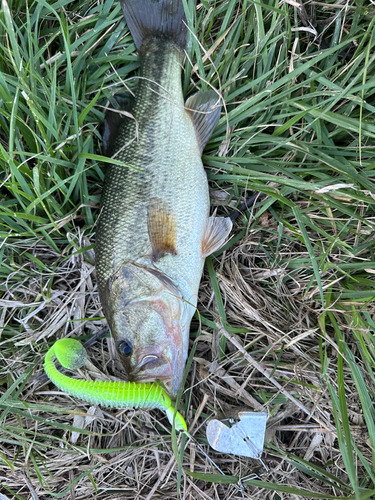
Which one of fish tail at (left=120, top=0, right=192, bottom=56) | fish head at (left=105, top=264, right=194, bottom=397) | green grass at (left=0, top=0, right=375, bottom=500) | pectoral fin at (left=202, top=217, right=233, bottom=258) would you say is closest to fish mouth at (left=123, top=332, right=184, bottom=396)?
fish head at (left=105, top=264, right=194, bottom=397)

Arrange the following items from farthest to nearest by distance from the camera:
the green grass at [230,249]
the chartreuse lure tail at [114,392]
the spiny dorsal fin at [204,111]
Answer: the spiny dorsal fin at [204,111], the green grass at [230,249], the chartreuse lure tail at [114,392]

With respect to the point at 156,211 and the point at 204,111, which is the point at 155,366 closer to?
the point at 156,211

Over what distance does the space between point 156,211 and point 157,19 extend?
A: 149 cm

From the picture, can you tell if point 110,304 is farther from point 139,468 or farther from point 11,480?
point 11,480

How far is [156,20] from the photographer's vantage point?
2.62 m

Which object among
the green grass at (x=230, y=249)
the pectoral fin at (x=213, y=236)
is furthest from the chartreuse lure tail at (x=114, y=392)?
the pectoral fin at (x=213, y=236)

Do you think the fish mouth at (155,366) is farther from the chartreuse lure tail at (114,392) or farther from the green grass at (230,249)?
the green grass at (230,249)

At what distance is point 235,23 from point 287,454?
314cm

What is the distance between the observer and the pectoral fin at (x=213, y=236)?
8.25 feet

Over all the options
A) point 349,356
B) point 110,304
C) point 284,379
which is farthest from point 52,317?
point 349,356

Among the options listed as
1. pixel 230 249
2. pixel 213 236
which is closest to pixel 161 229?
pixel 213 236

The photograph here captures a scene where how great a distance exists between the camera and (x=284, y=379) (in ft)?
8.38

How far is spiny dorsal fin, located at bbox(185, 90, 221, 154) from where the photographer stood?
258 centimetres

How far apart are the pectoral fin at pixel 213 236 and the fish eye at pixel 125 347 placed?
0.81 m
